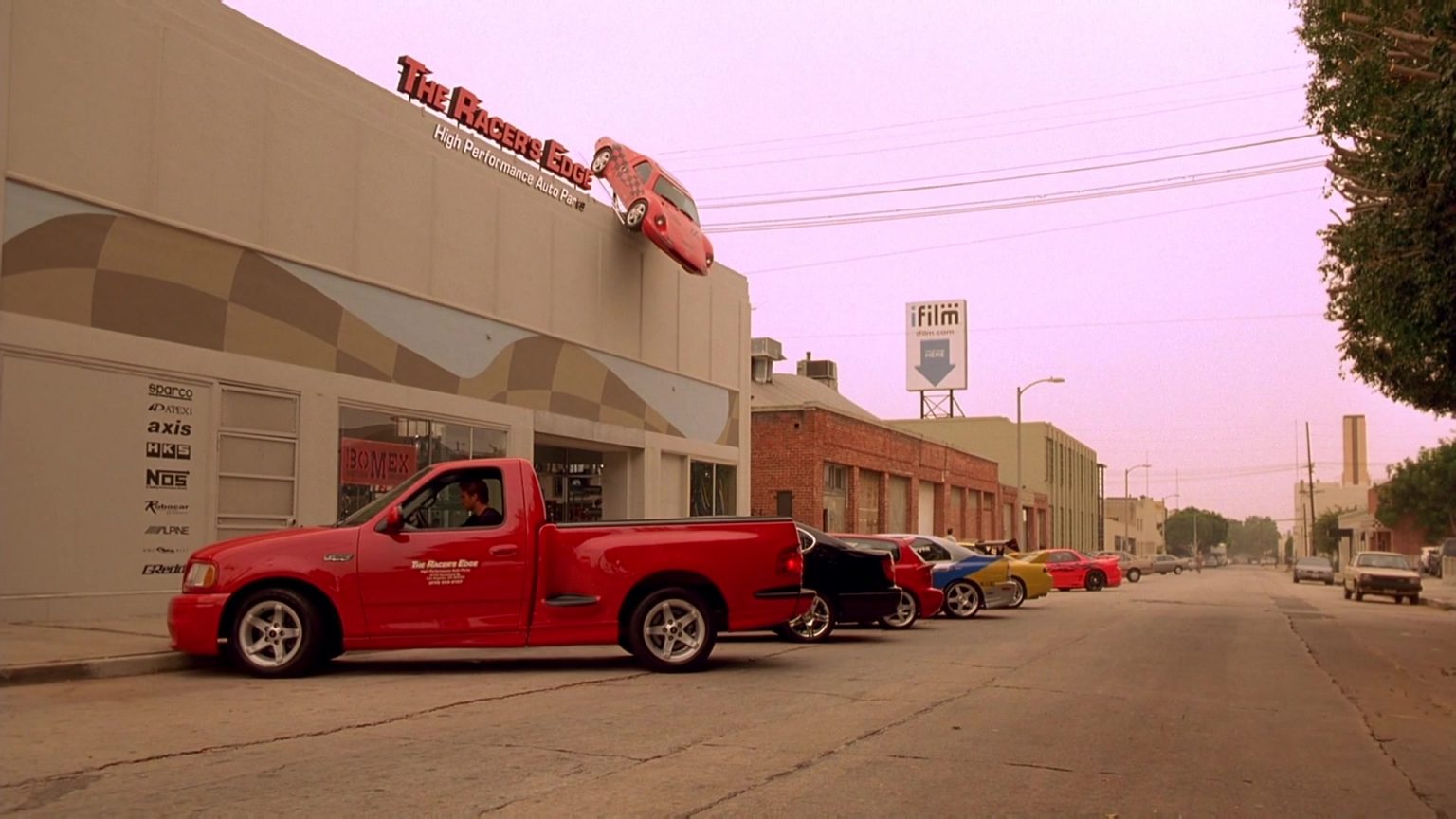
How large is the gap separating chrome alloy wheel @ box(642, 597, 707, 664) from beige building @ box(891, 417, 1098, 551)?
5920 cm

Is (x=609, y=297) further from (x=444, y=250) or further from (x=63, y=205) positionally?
(x=63, y=205)

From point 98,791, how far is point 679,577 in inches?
250

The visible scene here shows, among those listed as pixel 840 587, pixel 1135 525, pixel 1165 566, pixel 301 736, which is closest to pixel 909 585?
pixel 840 587

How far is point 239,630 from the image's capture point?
36.7 ft

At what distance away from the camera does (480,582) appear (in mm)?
11578

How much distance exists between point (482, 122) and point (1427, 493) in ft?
253

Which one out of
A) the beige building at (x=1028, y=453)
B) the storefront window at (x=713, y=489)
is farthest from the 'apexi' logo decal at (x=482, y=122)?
the beige building at (x=1028, y=453)

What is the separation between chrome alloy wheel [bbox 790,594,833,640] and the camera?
1612 centimetres

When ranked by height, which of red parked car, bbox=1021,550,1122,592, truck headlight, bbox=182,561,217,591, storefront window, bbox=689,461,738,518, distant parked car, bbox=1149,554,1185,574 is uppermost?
storefront window, bbox=689,461,738,518

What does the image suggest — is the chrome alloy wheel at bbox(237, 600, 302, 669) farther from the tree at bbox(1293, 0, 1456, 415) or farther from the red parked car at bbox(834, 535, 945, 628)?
the tree at bbox(1293, 0, 1456, 415)

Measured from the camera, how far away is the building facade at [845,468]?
41.0 metres

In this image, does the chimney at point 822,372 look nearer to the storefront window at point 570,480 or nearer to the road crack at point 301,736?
the storefront window at point 570,480

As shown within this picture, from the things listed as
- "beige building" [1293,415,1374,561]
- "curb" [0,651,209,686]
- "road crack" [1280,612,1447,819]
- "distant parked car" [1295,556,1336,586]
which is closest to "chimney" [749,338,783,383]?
"distant parked car" [1295,556,1336,586]

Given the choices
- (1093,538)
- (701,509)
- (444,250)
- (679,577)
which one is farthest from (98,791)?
(1093,538)
